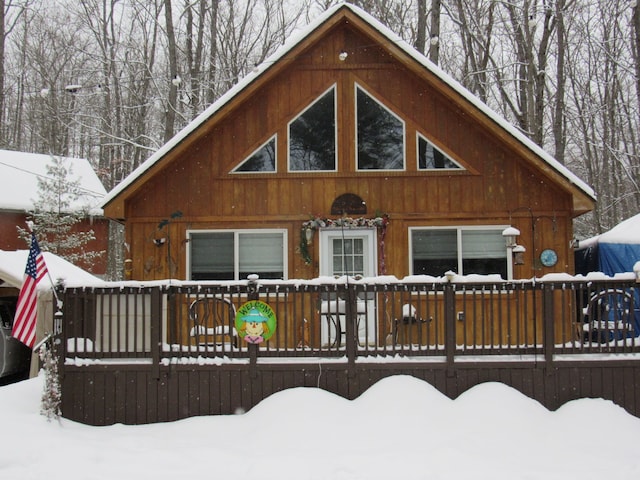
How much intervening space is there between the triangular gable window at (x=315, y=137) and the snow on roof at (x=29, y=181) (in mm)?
10539

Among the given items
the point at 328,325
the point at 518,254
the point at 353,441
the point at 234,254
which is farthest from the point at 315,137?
the point at 353,441

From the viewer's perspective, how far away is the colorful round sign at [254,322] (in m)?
6.31

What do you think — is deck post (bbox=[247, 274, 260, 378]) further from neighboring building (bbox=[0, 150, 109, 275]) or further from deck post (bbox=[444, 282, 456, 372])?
neighboring building (bbox=[0, 150, 109, 275])

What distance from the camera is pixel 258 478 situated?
470cm

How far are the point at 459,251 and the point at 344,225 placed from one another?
1.89 m

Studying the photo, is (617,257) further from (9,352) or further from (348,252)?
(9,352)

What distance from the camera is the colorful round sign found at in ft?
20.7

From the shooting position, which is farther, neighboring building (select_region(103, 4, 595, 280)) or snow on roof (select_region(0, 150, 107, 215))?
snow on roof (select_region(0, 150, 107, 215))

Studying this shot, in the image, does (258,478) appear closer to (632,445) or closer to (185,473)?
(185,473)

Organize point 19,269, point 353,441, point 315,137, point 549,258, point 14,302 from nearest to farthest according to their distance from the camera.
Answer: point 353,441, point 549,258, point 19,269, point 315,137, point 14,302

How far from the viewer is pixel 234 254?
9727 millimetres

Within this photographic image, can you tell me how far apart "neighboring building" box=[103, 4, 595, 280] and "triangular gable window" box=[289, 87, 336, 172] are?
0.05 ft

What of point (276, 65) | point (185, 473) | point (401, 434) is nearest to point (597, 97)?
point (276, 65)

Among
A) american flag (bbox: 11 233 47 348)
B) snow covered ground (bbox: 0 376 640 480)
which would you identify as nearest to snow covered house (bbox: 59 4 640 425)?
american flag (bbox: 11 233 47 348)
